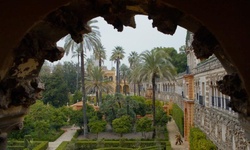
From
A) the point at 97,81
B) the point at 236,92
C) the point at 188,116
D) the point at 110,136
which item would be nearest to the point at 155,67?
the point at 188,116

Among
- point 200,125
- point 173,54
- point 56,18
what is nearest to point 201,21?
point 56,18

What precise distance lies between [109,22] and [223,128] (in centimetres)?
1401

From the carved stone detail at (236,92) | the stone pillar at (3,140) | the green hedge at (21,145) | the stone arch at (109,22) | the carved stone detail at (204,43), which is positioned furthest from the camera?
the green hedge at (21,145)

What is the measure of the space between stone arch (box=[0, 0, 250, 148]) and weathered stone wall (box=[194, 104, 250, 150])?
7341 mm

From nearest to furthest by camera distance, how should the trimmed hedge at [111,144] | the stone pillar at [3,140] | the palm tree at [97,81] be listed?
the stone pillar at [3,140] → the trimmed hedge at [111,144] → the palm tree at [97,81]

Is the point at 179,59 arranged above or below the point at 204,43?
above

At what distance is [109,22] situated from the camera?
11.3 ft

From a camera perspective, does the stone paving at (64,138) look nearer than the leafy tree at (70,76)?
Yes

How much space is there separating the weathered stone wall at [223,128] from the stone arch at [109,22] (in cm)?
734

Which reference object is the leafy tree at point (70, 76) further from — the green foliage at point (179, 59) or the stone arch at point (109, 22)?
the stone arch at point (109, 22)

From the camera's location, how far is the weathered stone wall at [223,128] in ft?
42.4

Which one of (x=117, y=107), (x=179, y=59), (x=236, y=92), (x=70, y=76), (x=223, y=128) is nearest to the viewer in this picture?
(x=236, y=92)

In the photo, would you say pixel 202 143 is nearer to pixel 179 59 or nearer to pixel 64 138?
pixel 64 138

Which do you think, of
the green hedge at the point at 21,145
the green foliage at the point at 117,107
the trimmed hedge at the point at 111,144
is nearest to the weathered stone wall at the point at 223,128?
the trimmed hedge at the point at 111,144
